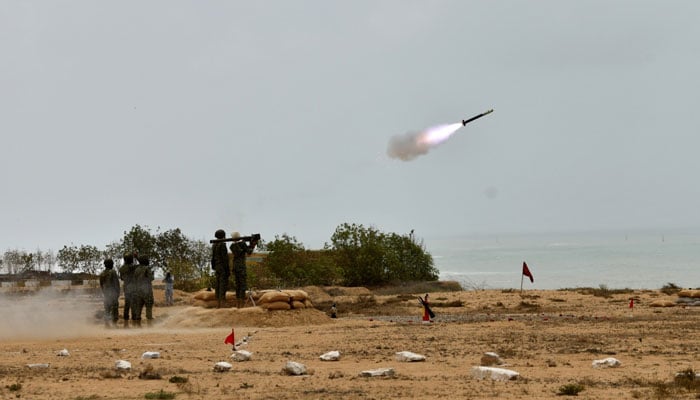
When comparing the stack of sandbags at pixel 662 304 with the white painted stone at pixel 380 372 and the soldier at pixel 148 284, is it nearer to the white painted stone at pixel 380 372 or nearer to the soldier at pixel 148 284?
the soldier at pixel 148 284

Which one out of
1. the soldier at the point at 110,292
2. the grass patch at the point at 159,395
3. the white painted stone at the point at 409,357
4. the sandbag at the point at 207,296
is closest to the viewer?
the grass patch at the point at 159,395

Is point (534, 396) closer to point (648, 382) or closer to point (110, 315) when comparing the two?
point (648, 382)

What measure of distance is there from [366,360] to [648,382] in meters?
6.37

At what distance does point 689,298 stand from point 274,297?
1778cm

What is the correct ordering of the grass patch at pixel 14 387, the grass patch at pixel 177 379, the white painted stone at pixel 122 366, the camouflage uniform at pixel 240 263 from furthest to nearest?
1. the camouflage uniform at pixel 240 263
2. the white painted stone at pixel 122 366
3. the grass patch at pixel 177 379
4. the grass patch at pixel 14 387

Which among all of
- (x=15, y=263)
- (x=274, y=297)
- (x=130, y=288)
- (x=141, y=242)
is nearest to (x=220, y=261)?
(x=274, y=297)

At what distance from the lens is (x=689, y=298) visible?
36719 mm

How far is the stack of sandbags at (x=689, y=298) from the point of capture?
35750mm

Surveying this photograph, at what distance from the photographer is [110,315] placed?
29.9 meters

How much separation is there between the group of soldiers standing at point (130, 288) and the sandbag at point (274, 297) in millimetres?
3842

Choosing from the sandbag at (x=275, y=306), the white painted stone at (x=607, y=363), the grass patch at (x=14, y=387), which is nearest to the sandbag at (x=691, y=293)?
the sandbag at (x=275, y=306)

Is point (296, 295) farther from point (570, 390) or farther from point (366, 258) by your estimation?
point (366, 258)

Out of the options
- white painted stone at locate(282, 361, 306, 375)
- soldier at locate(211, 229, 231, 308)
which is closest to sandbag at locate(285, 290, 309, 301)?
soldier at locate(211, 229, 231, 308)

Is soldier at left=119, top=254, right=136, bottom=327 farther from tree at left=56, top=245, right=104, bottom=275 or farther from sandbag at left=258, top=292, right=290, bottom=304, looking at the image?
tree at left=56, top=245, right=104, bottom=275
